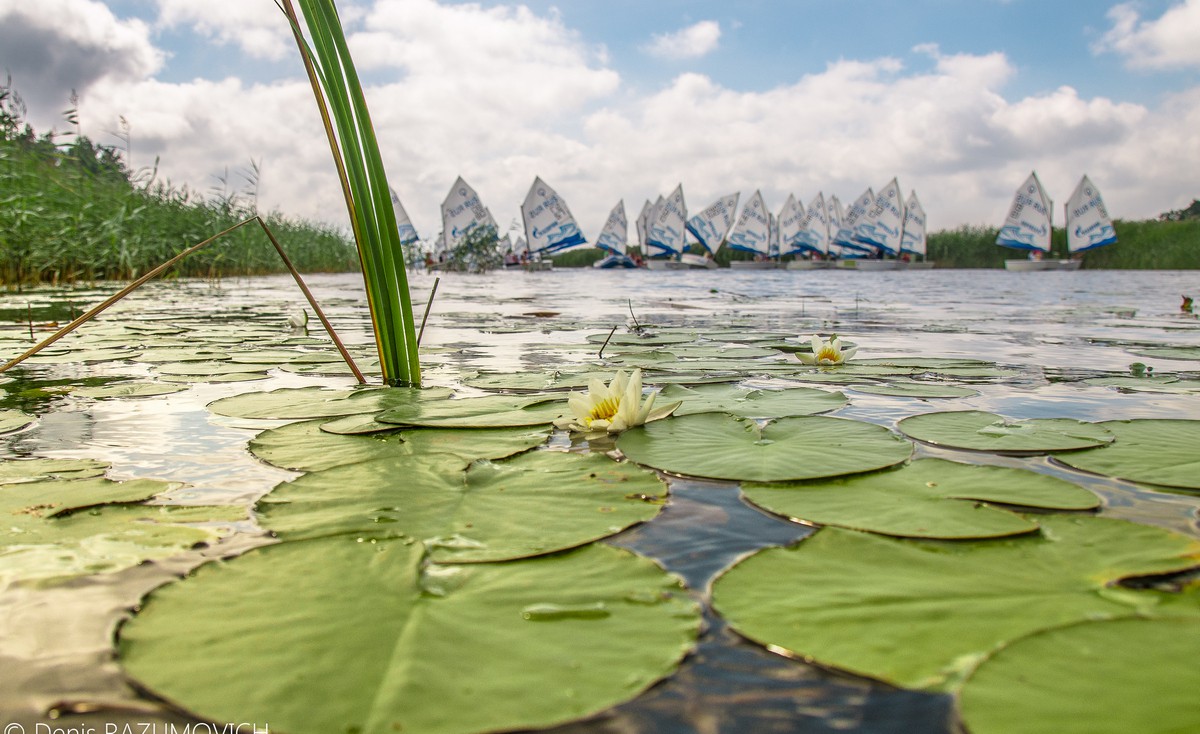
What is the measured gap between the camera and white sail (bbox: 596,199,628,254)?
29.4 metres

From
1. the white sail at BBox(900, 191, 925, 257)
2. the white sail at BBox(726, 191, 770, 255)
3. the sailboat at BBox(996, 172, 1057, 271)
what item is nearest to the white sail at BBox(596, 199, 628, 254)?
the white sail at BBox(726, 191, 770, 255)

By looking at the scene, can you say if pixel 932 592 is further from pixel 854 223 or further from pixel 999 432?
pixel 854 223

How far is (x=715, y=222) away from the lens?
2936 cm

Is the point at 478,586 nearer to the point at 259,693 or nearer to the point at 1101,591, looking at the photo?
the point at 259,693

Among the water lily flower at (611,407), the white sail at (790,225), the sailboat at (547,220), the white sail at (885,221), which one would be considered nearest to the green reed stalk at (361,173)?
the water lily flower at (611,407)

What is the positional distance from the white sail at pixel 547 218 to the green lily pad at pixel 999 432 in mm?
21384

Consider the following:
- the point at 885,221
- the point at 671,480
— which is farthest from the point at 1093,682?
the point at 885,221

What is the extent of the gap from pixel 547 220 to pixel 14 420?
21.5 m

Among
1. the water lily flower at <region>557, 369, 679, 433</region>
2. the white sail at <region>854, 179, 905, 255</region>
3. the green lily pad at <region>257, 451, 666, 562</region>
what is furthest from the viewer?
the white sail at <region>854, 179, 905, 255</region>

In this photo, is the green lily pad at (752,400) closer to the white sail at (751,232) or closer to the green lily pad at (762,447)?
the green lily pad at (762,447)

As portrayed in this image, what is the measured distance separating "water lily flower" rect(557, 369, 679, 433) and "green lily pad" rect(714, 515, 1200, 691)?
1.81ft

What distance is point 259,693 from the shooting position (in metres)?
0.49

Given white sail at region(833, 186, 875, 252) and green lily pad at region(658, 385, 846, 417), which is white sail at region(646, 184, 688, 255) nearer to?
white sail at region(833, 186, 875, 252)

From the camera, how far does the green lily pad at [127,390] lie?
5.44 ft
